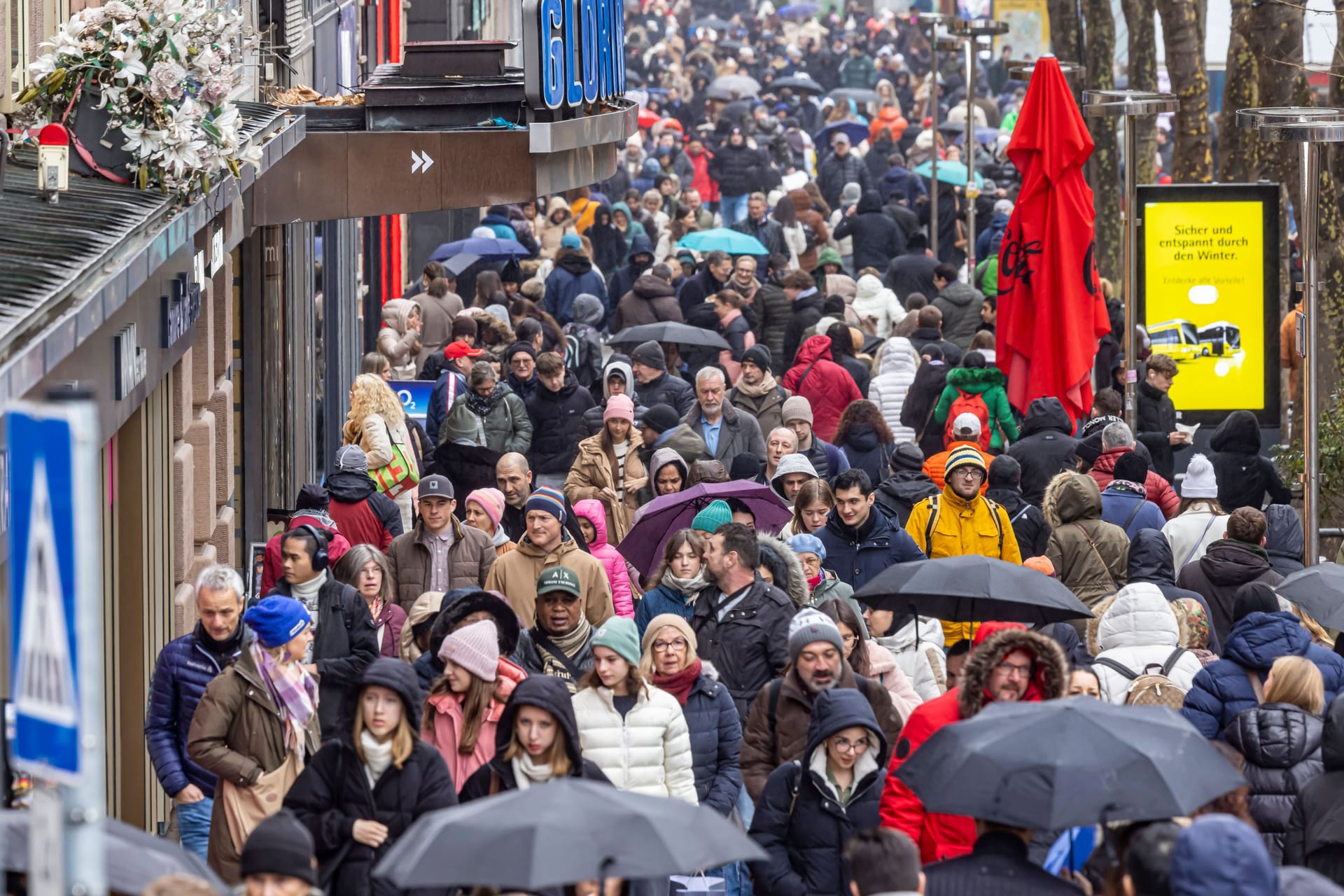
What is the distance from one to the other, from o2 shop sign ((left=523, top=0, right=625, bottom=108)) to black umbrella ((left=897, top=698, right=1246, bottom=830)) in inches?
331

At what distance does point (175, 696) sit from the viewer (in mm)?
8641

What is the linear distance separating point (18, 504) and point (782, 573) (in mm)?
6908

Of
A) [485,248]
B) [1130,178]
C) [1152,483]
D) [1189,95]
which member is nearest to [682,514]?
[1152,483]

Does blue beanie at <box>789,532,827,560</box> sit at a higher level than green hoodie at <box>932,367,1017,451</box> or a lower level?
lower

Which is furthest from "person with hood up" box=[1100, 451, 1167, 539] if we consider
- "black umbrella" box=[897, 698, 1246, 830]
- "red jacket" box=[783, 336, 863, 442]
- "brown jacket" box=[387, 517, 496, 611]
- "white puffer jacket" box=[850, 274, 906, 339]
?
"white puffer jacket" box=[850, 274, 906, 339]

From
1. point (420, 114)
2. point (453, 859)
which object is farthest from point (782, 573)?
point (420, 114)

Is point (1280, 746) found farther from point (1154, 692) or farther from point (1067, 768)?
point (1067, 768)

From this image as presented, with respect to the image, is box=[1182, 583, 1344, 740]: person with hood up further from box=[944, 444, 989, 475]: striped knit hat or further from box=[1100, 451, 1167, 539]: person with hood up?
box=[1100, 451, 1167, 539]: person with hood up

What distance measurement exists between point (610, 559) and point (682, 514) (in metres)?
0.79

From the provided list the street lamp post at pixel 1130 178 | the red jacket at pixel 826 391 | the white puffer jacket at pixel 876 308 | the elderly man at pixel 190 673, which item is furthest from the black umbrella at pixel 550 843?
the white puffer jacket at pixel 876 308

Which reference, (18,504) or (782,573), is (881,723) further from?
(18,504)

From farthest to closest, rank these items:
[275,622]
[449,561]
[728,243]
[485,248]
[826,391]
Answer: [728,243] → [485,248] → [826,391] → [449,561] → [275,622]

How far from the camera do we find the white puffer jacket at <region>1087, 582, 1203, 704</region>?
30.9 feet

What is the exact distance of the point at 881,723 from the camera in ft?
28.5
